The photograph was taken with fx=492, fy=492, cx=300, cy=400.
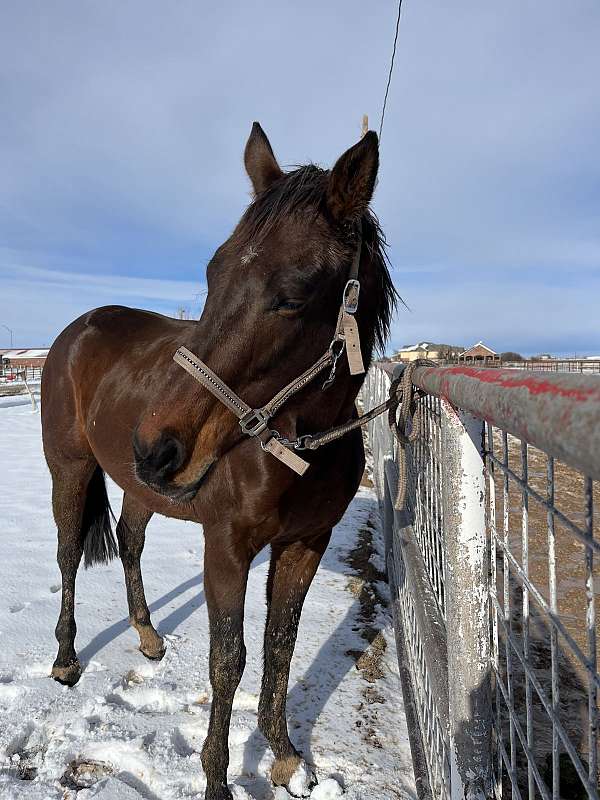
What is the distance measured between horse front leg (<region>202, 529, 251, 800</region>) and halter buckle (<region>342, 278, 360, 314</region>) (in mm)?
976

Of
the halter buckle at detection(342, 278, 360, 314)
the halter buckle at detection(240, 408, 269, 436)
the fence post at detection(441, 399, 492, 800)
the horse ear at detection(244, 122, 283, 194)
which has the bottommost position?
the fence post at detection(441, 399, 492, 800)

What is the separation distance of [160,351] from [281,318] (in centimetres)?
146

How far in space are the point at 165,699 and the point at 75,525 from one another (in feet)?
4.09

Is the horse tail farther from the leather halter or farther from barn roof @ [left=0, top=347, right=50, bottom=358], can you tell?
barn roof @ [left=0, top=347, right=50, bottom=358]

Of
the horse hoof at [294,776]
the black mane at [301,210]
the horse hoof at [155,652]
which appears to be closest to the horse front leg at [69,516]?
the horse hoof at [155,652]

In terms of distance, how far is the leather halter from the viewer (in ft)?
5.11

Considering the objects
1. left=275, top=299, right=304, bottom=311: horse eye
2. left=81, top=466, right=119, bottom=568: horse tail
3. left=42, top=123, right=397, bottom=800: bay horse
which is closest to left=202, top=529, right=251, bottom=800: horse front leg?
left=42, top=123, right=397, bottom=800: bay horse

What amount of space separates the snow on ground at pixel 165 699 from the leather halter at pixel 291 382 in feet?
4.87

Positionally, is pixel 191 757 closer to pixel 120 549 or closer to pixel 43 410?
pixel 120 549

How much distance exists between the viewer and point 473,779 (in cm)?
121

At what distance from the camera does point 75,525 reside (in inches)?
126

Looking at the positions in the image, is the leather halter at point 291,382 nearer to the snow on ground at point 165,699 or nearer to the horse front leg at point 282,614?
the horse front leg at point 282,614

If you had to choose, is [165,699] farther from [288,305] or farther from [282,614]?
[288,305]

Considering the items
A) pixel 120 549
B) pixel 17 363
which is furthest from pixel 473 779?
pixel 17 363
